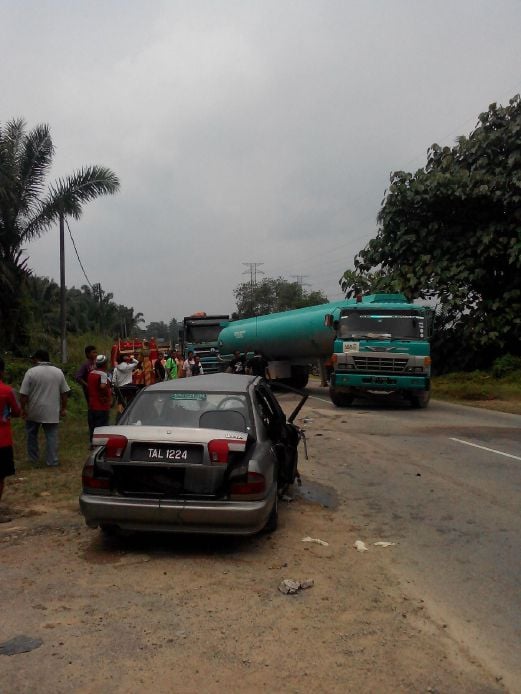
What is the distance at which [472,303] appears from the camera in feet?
86.9

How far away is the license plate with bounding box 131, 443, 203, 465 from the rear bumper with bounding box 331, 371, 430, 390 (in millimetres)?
12641

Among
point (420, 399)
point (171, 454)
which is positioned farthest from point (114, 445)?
point (420, 399)

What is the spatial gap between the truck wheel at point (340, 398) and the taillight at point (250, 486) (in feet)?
44.0

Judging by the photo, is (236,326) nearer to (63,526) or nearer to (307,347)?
(307,347)

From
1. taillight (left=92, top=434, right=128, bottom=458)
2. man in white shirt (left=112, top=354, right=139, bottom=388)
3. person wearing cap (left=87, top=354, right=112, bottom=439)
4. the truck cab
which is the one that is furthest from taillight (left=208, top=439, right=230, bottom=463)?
the truck cab

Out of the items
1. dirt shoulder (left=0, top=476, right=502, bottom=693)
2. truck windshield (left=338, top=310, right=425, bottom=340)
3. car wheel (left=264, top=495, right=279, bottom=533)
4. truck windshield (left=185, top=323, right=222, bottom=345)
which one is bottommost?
dirt shoulder (left=0, top=476, right=502, bottom=693)

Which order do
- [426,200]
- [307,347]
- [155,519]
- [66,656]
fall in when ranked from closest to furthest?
[66,656] → [155,519] → [307,347] → [426,200]

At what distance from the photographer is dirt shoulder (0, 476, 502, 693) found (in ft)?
11.9

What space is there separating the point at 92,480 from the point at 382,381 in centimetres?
1280

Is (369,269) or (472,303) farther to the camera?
(369,269)

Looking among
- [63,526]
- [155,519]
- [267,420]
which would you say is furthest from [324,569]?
[63,526]

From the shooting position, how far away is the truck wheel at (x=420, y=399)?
1844 cm

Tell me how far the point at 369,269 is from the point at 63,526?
23.4 m

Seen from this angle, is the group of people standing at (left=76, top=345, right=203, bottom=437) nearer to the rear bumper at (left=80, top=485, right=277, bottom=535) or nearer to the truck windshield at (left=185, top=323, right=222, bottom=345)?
the rear bumper at (left=80, top=485, right=277, bottom=535)
